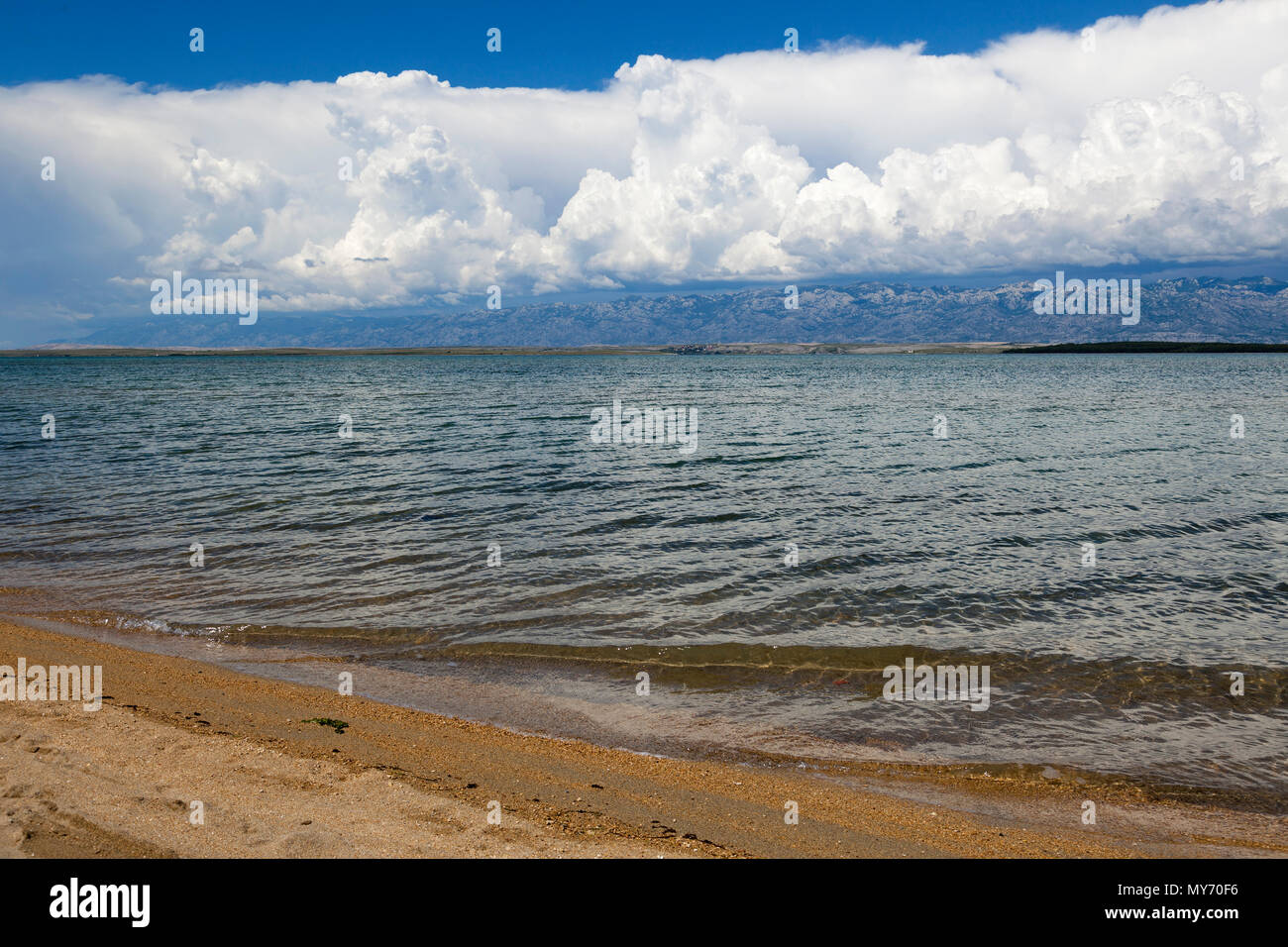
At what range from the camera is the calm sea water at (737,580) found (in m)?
11.0

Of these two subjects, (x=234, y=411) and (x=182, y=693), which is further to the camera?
(x=234, y=411)

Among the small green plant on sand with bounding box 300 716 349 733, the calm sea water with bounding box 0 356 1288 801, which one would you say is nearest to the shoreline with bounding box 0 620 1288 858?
the small green plant on sand with bounding box 300 716 349 733

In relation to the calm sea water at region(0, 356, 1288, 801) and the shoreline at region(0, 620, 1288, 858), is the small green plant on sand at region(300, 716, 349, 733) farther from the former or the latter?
the calm sea water at region(0, 356, 1288, 801)

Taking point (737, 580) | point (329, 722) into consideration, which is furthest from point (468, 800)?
point (737, 580)

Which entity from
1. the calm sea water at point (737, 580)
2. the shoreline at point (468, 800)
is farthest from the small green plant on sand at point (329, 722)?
the calm sea water at point (737, 580)

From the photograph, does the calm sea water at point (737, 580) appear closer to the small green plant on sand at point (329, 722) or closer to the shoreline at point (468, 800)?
the shoreline at point (468, 800)

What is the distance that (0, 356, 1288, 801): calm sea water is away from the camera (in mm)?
11023

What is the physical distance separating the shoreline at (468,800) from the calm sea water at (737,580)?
99cm

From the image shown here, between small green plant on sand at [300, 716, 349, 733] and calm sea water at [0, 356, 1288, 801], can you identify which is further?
calm sea water at [0, 356, 1288, 801]

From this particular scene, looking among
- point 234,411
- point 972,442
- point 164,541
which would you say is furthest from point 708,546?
A: point 234,411

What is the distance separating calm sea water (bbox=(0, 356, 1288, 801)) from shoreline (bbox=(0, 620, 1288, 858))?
99 cm
